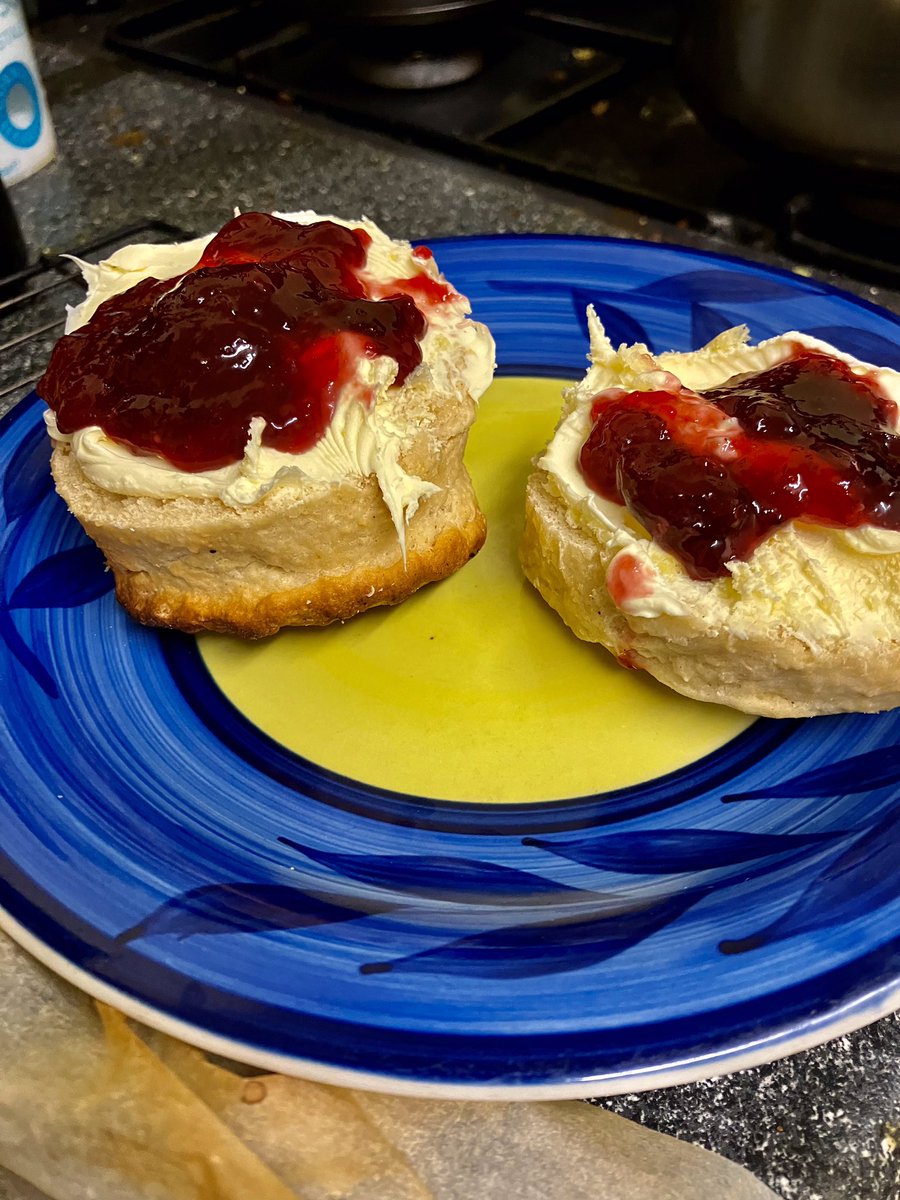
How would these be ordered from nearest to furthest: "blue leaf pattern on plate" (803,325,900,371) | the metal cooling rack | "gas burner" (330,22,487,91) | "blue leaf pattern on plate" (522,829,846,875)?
"blue leaf pattern on plate" (522,829,846,875), "blue leaf pattern on plate" (803,325,900,371), the metal cooling rack, "gas burner" (330,22,487,91)

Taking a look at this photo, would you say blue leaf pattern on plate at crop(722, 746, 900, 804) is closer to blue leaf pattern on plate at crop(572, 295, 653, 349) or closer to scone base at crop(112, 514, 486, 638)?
scone base at crop(112, 514, 486, 638)

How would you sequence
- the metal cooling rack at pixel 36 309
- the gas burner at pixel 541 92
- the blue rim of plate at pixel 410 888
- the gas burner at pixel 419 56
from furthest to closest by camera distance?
1. the gas burner at pixel 419 56
2. the gas burner at pixel 541 92
3. the metal cooling rack at pixel 36 309
4. the blue rim of plate at pixel 410 888

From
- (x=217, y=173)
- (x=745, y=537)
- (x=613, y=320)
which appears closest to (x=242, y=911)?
(x=745, y=537)

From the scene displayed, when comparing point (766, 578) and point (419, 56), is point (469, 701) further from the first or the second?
→ point (419, 56)

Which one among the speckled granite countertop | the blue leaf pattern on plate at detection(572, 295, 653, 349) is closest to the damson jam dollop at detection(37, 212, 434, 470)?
the blue leaf pattern on plate at detection(572, 295, 653, 349)

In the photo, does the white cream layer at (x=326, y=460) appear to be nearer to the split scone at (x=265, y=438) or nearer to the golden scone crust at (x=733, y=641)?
the split scone at (x=265, y=438)

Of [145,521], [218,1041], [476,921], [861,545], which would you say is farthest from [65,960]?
[861,545]

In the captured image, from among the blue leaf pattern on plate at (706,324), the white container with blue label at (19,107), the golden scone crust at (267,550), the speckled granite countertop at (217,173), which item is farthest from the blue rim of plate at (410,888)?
the white container with blue label at (19,107)
